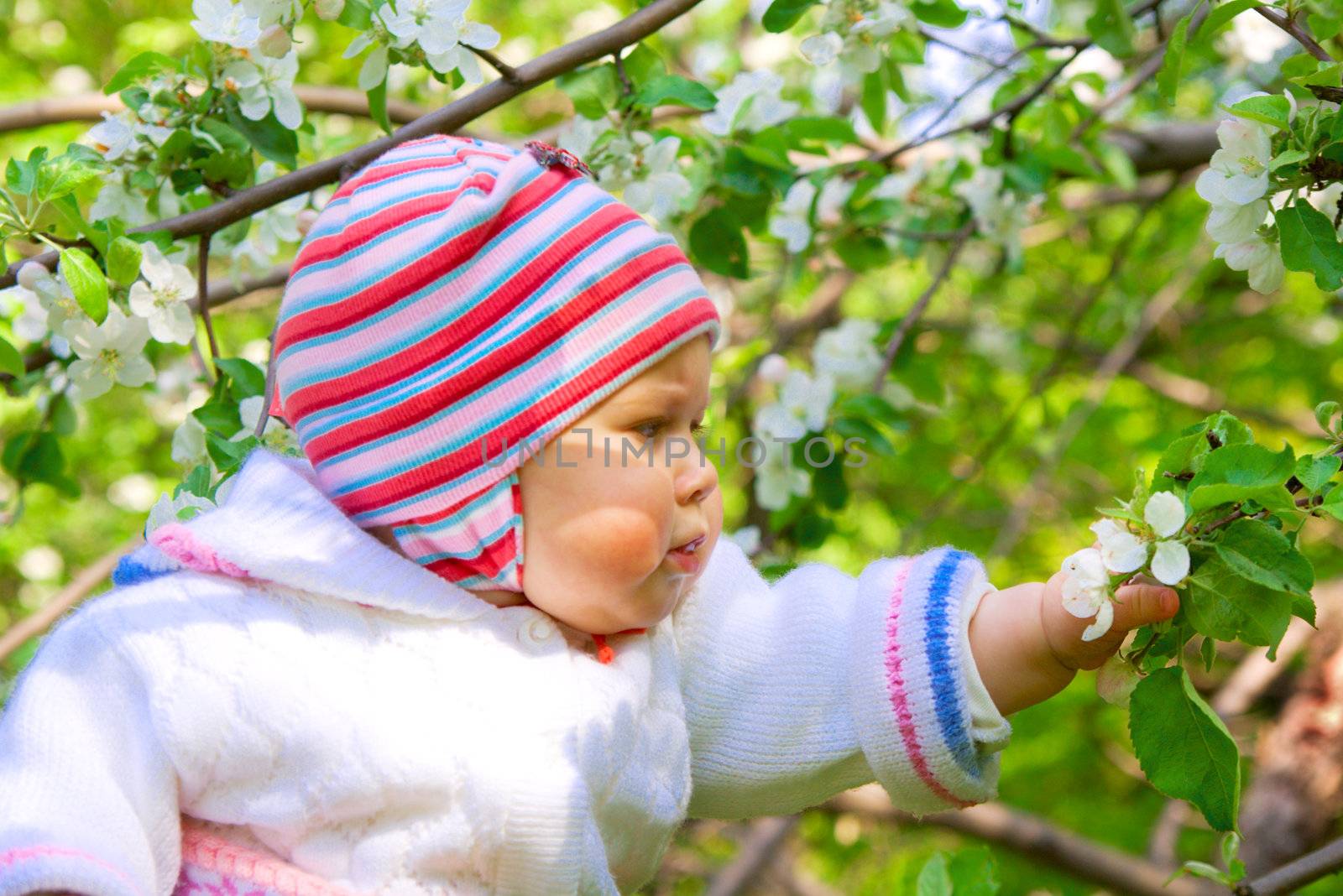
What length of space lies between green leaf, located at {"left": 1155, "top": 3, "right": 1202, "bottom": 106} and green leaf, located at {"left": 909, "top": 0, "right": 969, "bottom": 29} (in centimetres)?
55

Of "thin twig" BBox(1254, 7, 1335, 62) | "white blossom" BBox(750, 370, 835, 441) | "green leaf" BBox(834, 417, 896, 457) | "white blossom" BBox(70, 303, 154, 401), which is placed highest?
"thin twig" BBox(1254, 7, 1335, 62)

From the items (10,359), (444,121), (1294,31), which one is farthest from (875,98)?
(10,359)

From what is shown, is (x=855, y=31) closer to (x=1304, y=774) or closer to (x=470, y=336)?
(x=470, y=336)

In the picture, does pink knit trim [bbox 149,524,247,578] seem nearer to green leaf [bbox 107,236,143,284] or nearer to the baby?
the baby

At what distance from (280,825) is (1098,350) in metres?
2.88

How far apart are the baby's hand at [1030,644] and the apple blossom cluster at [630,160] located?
0.69 m

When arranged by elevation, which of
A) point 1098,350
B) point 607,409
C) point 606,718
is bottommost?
point 1098,350

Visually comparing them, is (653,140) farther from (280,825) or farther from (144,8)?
(144,8)

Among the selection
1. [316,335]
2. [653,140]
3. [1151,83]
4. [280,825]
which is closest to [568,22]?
[1151,83]

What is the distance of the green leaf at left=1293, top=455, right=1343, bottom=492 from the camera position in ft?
3.36

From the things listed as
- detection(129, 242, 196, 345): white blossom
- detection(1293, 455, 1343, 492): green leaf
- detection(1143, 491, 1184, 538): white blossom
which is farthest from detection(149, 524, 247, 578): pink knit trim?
detection(1293, 455, 1343, 492): green leaf

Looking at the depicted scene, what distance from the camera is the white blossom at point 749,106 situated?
75.6 inches

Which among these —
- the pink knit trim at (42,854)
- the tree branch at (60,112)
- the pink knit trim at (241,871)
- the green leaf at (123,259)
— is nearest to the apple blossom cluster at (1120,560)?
the pink knit trim at (241,871)

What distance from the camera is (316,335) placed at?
4.04 ft
